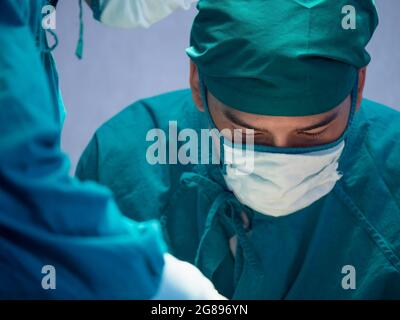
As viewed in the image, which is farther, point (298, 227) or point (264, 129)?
point (298, 227)

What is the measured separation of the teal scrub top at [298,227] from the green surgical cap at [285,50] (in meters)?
0.23

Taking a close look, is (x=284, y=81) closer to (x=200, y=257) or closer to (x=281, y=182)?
(x=281, y=182)

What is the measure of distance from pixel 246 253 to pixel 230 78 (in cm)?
36

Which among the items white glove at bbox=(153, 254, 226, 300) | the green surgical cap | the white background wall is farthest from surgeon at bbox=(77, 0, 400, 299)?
white glove at bbox=(153, 254, 226, 300)

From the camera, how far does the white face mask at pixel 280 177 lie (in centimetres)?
119

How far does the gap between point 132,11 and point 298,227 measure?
56 cm

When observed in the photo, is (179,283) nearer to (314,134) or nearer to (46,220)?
(46,220)

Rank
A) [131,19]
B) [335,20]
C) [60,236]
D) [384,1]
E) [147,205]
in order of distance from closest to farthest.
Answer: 1. [60,236]
2. [335,20]
3. [131,19]
4. [147,205]
5. [384,1]

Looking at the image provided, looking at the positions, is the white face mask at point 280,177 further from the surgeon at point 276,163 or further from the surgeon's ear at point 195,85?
the surgeon's ear at point 195,85

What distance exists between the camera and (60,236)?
55cm

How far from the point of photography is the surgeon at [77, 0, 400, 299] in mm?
1141

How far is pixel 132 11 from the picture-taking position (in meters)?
1.25

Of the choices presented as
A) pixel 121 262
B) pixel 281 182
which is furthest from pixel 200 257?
pixel 121 262

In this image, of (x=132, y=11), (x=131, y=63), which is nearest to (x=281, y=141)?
(x=132, y=11)
